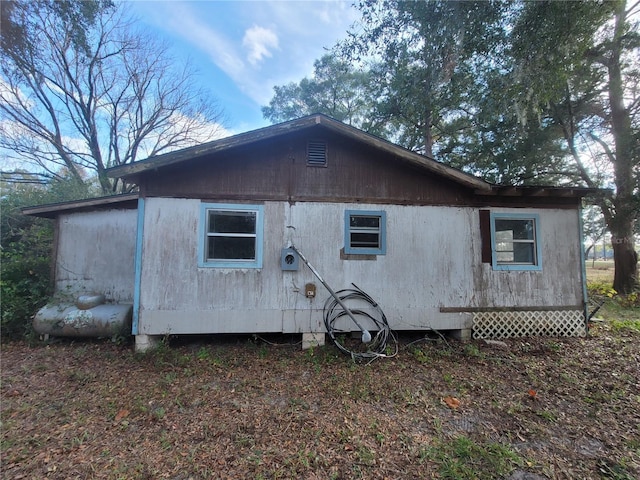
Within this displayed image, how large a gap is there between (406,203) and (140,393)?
16.9 ft

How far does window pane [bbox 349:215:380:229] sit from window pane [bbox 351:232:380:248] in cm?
15

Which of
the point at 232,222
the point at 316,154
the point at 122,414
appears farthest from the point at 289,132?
the point at 122,414

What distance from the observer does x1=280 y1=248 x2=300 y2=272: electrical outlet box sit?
5.08 m

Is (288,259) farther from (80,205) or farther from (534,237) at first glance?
(80,205)

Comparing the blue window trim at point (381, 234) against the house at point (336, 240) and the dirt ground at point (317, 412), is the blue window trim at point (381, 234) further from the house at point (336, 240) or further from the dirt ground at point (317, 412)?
the dirt ground at point (317, 412)

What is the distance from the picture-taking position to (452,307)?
5.51 m

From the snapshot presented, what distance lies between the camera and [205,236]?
5.10m

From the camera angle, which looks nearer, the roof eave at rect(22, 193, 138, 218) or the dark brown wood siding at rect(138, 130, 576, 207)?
the dark brown wood siding at rect(138, 130, 576, 207)

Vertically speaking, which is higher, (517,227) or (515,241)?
(517,227)

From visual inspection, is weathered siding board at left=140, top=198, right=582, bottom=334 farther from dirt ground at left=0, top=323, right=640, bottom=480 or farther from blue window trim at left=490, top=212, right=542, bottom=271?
dirt ground at left=0, top=323, right=640, bottom=480

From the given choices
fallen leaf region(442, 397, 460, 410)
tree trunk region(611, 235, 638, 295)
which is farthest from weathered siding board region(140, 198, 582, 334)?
tree trunk region(611, 235, 638, 295)

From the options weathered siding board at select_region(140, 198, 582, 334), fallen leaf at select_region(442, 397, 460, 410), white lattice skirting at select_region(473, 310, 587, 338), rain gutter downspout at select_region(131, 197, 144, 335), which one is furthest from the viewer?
white lattice skirting at select_region(473, 310, 587, 338)

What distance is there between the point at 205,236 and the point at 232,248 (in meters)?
0.51

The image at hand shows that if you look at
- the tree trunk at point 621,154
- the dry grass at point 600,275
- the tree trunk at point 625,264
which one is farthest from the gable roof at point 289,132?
the dry grass at point 600,275
